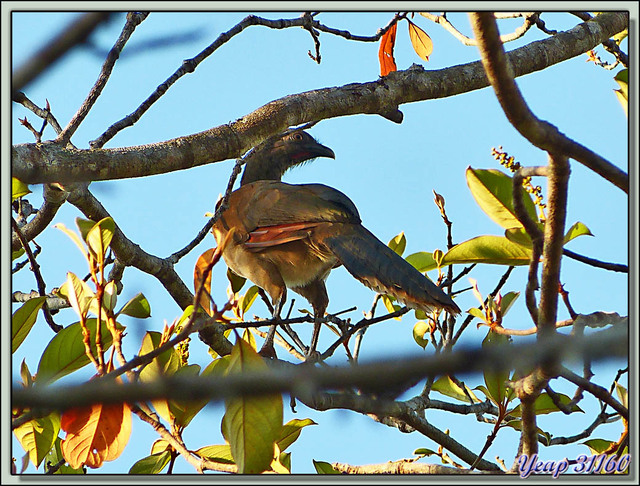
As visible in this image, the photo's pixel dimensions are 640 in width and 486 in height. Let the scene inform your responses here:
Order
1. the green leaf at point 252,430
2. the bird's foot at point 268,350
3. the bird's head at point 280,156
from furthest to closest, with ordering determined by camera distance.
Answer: the bird's head at point 280,156 < the bird's foot at point 268,350 < the green leaf at point 252,430

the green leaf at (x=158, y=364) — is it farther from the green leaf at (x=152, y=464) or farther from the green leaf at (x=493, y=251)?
the green leaf at (x=493, y=251)

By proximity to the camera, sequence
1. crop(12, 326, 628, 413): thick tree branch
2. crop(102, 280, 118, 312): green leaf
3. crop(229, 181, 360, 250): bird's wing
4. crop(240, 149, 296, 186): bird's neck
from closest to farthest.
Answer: crop(12, 326, 628, 413): thick tree branch
crop(102, 280, 118, 312): green leaf
crop(229, 181, 360, 250): bird's wing
crop(240, 149, 296, 186): bird's neck

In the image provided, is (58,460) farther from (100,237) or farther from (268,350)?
(100,237)

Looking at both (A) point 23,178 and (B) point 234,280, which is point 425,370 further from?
(B) point 234,280

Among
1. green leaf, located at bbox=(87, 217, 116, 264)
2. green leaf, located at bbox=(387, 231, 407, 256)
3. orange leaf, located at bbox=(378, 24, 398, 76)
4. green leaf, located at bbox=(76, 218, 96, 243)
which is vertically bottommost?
green leaf, located at bbox=(87, 217, 116, 264)

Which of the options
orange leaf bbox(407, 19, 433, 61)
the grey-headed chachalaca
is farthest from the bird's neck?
orange leaf bbox(407, 19, 433, 61)

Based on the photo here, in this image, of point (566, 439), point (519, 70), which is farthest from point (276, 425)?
point (519, 70)

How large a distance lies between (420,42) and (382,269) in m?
1.43

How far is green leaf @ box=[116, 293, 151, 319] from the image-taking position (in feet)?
8.35

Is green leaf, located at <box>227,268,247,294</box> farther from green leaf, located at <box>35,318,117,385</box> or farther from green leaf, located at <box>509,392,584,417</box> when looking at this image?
green leaf, located at <box>509,392,584,417</box>

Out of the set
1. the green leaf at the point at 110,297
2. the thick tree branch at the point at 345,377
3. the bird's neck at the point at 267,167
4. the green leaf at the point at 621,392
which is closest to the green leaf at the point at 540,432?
the green leaf at the point at 621,392

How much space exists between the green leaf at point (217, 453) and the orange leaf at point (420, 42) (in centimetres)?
242

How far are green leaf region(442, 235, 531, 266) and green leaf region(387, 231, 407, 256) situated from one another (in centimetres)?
122

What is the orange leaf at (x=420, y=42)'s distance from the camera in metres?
3.87
